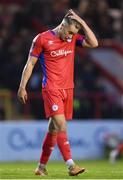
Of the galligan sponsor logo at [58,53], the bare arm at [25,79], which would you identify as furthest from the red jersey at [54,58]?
the bare arm at [25,79]

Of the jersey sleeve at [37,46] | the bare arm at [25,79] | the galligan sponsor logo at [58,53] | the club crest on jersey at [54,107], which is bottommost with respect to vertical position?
the club crest on jersey at [54,107]

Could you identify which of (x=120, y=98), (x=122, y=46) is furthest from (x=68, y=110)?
(x=122, y=46)

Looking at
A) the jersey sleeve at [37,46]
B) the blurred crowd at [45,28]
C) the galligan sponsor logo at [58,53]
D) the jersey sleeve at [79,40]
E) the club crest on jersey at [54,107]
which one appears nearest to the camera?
the club crest on jersey at [54,107]

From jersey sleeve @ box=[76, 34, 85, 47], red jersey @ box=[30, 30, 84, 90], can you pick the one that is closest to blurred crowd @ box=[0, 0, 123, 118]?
jersey sleeve @ box=[76, 34, 85, 47]

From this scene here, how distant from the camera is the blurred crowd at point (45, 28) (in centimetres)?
2170

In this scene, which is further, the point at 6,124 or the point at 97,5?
the point at 97,5

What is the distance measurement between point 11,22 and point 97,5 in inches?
92.2

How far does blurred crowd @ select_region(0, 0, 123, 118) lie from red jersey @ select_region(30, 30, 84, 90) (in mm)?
8251

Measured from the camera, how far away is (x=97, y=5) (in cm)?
2347

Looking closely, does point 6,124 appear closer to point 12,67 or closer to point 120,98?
point 12,67

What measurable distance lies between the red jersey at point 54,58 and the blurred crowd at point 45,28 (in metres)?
8.25

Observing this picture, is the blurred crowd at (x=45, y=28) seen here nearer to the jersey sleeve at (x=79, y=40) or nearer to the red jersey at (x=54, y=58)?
the jersey sleeve at (x=79, y=40)

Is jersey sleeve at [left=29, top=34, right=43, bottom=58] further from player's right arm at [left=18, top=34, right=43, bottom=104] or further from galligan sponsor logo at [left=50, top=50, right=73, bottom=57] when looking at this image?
galligan sponsor logo at [left=50, top=50, right=73, bottom=57]

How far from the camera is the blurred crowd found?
21703 mm
